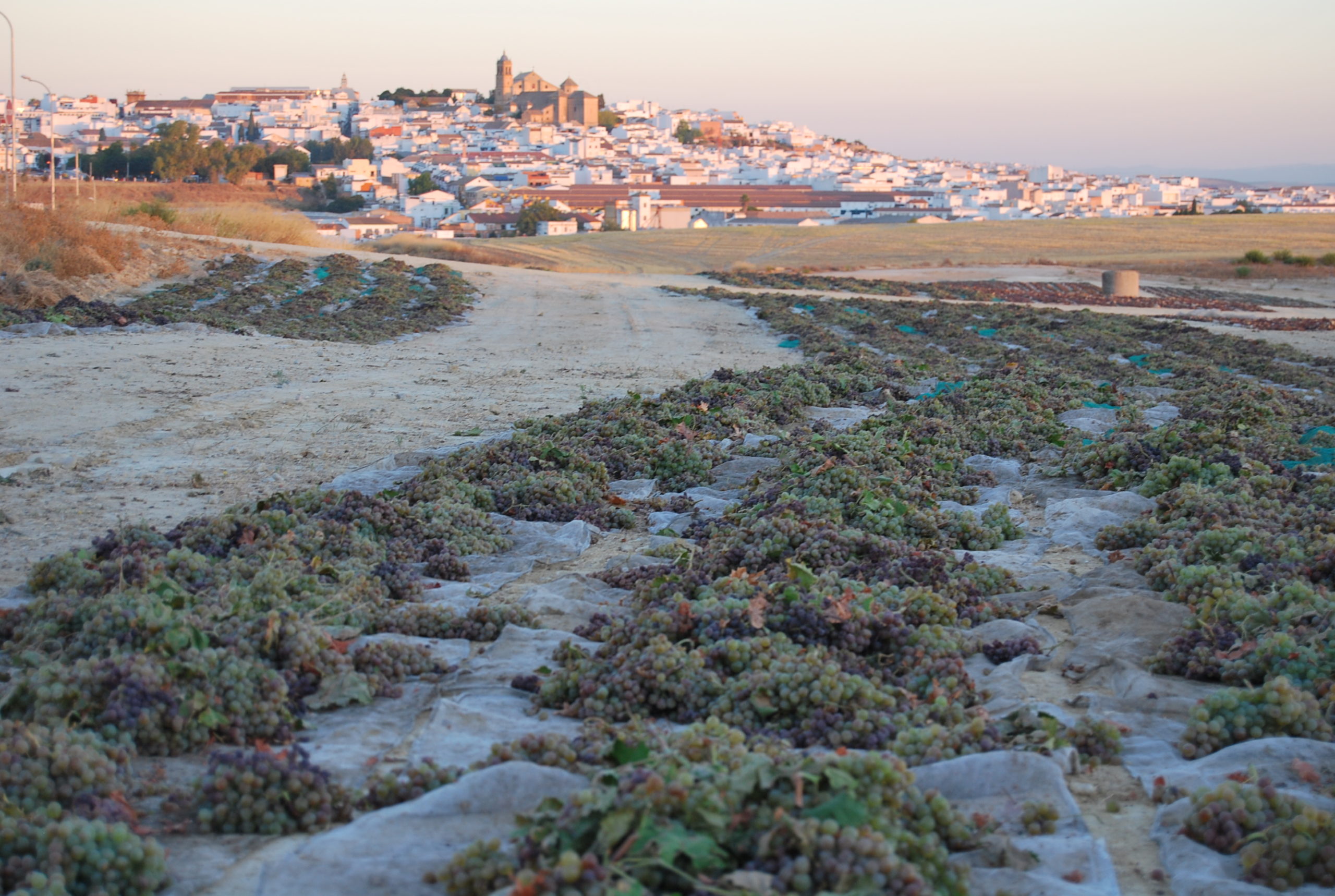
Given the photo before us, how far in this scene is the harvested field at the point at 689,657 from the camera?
251 centimetres

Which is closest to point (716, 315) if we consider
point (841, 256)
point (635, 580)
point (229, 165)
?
point (635, 580)

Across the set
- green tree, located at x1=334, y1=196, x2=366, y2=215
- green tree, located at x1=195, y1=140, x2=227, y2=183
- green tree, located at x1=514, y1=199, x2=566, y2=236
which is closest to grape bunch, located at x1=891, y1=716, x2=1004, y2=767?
green tree, located at x1=514, y1=199, x2=566, y2=236

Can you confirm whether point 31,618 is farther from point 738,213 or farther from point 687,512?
point 738,213

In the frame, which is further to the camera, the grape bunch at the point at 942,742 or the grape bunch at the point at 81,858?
the grape bunch at the point at 942,742

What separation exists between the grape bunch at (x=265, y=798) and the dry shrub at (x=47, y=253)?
13.9 metres

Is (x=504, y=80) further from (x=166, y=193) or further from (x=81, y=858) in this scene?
(x=81, y=858)

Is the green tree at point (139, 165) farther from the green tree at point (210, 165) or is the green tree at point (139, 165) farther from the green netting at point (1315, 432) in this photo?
the green netting at point (1315, 432)

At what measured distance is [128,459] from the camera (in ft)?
23.3

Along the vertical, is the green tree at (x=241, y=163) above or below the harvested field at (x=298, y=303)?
above

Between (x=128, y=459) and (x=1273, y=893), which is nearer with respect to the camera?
(x=1273, y=893)

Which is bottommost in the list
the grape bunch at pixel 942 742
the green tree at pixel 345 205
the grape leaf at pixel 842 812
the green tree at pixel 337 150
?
the grape bunch at pixel 942 742

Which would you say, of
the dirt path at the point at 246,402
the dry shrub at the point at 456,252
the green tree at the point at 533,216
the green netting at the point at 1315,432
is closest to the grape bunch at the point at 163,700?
the dirt path at the point at 246,402

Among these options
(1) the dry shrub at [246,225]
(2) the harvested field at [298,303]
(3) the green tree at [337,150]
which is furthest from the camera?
(3) the green tree at [337,150]

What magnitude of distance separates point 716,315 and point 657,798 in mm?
18246
